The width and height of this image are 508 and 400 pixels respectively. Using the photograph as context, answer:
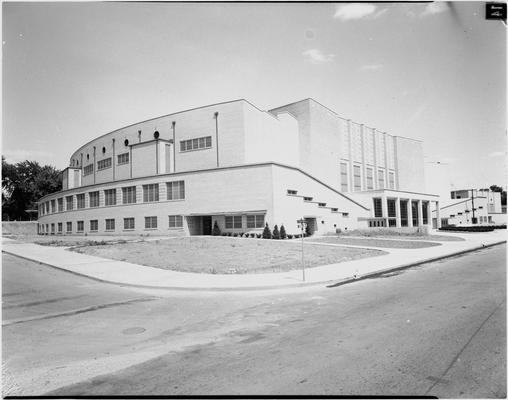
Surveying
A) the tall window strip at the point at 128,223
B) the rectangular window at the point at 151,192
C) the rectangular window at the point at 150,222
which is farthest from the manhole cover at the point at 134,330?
the tall window strip at the point at 128,223

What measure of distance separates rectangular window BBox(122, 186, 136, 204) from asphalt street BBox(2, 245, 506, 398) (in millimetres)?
35400

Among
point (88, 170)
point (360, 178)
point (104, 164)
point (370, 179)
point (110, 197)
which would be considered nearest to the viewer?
point (110, 197)

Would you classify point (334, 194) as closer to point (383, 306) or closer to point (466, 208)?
point (383, 306)

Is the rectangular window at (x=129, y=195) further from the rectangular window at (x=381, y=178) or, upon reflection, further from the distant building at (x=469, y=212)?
the distant building at (x=469, y=212)

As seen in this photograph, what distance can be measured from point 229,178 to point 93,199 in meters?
24.9

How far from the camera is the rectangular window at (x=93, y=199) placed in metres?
50.6

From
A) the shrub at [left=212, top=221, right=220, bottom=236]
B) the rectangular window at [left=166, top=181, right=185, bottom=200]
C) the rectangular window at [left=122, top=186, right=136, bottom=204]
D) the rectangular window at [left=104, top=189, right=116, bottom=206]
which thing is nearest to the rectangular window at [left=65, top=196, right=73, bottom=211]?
the rectangular window at [left=104, top=189, right=116, bottom=206]

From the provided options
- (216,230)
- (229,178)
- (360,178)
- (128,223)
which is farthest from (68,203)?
(360,178)

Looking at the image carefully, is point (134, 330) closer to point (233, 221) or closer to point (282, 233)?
point (282, 233)

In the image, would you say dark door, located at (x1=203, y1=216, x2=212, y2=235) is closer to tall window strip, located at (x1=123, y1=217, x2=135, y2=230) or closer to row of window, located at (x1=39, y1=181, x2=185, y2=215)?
row of window, located at (x1=39, y1=181, x2=185, y2=215)

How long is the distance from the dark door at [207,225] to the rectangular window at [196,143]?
1084cm

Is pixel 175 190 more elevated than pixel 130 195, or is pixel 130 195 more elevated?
pixel 175 190

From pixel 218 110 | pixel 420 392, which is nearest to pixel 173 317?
pixel 420 392

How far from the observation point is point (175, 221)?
41.0 m
